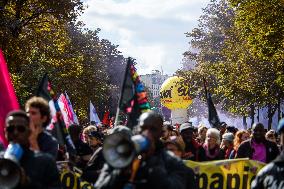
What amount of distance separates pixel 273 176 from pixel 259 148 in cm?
626

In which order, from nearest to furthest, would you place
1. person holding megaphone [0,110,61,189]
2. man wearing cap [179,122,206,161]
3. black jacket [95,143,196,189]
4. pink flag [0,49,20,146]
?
black jacket [95,143,196,189] → person holding megaphone [0,110,61,189] → pink flag [0,49,20,146] → man wearing cap [179,122,206,161]

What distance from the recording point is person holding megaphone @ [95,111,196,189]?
517 centimetres

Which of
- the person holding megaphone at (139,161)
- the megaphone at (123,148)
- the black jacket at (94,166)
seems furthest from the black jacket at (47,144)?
the black jacket at (94,166)

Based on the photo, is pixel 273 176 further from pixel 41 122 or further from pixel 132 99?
pixel 132 99

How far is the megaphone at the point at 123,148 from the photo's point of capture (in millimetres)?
5121

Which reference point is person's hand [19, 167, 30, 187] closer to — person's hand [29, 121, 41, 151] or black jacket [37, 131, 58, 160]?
person's hand [29, 121, 41, 151]

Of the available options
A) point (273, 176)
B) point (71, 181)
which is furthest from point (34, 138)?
point (71, 181)

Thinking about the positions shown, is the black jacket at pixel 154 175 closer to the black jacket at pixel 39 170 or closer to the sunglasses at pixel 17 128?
the black jacket at pixel 39 170

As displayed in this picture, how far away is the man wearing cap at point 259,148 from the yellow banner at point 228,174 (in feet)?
3.24

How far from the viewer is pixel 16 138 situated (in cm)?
590

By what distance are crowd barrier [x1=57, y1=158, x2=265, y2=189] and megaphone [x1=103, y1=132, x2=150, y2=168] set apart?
565 centimetres

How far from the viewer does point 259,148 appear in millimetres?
12391

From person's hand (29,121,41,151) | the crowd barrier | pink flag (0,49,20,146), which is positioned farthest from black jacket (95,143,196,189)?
the crowd barrier

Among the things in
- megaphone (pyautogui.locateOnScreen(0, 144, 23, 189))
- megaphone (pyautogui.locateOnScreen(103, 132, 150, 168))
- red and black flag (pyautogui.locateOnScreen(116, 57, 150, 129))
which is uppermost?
red and black flag (pyautogui.locateOnScreen(116, 57, 150, 129))
